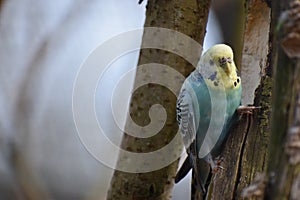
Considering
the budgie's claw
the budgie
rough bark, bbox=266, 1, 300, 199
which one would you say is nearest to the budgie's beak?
the budgie

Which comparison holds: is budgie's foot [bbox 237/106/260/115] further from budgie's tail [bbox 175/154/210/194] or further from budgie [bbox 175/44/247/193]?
budgie's tail [bbox 175/154/210/194]

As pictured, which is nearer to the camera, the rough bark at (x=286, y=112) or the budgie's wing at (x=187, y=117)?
the rough bark at (x=286, y=112)

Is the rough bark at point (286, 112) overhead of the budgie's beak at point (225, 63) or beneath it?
beneath

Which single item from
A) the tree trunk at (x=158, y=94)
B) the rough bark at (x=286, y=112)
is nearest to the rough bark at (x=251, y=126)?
the tree trunk at (x=158, y=94)

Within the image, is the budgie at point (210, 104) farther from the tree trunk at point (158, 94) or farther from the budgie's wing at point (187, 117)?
the tree trunk at point (158, 94)

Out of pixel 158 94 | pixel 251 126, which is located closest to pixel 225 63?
pixel 251 126

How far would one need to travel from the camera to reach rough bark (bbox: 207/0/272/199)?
3.25 ft

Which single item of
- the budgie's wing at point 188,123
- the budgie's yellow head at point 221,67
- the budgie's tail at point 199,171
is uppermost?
the budgie's yellow head at point 221,67

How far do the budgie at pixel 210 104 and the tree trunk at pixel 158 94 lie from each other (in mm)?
129

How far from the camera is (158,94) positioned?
1.21 metres

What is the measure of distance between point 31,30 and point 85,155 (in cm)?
109

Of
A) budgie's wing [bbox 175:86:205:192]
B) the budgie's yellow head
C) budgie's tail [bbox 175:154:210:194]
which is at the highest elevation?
the budgie's yellow head

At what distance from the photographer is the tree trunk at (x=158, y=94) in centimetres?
120

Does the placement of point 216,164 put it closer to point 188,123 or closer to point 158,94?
point 188,123
